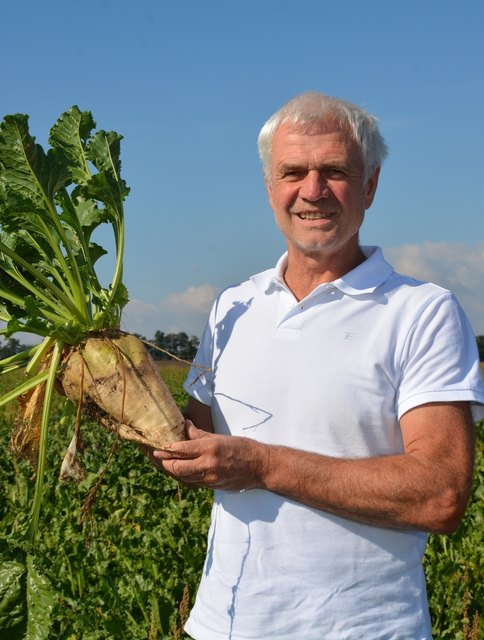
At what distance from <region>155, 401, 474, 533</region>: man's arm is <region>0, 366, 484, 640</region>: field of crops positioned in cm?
133

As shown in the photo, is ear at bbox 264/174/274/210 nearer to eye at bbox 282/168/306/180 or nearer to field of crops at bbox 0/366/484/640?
eye at bbox 282/168/306/180

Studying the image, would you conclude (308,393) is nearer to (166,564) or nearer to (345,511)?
(345,511)

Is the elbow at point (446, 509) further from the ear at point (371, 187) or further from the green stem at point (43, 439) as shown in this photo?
the green stem at point (43, 439)

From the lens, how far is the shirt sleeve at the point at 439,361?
97.8 inches

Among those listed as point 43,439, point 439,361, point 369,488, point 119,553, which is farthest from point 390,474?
point 119,553

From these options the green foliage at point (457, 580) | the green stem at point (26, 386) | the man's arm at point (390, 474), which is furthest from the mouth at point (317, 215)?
the green foliage at point (457, 580)

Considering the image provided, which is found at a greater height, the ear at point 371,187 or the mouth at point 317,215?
the ear at point 371,187

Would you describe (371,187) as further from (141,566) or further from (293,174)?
(141,566)

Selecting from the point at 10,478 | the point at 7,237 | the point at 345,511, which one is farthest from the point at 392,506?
the point at 10,478

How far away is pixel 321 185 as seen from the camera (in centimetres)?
278

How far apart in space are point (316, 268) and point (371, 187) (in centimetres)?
37

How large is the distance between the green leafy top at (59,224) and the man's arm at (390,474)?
1.11m

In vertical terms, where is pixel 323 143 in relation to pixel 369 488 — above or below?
above

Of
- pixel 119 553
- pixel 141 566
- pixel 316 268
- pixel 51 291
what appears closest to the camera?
pixel 316 268
